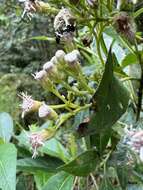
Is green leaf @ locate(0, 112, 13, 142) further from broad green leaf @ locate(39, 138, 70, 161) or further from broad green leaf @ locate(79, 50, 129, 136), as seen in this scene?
broad green leaf @ locate(79, 50, 129, 136)

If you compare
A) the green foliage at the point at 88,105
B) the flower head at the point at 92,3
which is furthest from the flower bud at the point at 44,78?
the flower head at the point at 92,3

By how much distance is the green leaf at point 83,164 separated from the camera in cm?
68

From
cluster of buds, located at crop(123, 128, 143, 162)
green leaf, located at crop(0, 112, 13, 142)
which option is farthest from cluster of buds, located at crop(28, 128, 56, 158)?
green leaf, located at crop(0, 112, 13, 142)

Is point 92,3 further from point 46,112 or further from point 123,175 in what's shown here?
point 123,175

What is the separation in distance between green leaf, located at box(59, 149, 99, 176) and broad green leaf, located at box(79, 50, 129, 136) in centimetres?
8

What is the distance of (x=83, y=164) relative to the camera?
69 centimetres

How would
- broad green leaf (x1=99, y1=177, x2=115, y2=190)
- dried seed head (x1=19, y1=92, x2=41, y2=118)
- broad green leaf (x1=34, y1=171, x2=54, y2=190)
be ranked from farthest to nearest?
broad green leaf (x1=34, y1=171, x2=54, y2=190)
broad green leaf (x1=99, y1=177, x2=115, y2=190)
dried seed head (x1=19, y1=92, x2=41, y2=118)

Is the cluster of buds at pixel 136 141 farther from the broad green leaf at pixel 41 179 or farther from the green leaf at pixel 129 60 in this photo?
the broad green leaf at pixel 41 179

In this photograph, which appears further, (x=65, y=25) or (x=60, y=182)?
(x=60, y=182)

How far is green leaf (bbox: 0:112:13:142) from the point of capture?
99 centimetres

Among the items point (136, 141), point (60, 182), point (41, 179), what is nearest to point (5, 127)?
point (41, 179)

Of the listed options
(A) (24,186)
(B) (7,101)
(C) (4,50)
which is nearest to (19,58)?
(C) (4,50)

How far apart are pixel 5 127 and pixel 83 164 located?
14.0 inches

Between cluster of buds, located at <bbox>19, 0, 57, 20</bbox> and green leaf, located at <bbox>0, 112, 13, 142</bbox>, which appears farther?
green leaf, located at <bbox>0, 112, 13, 142</bbox>
